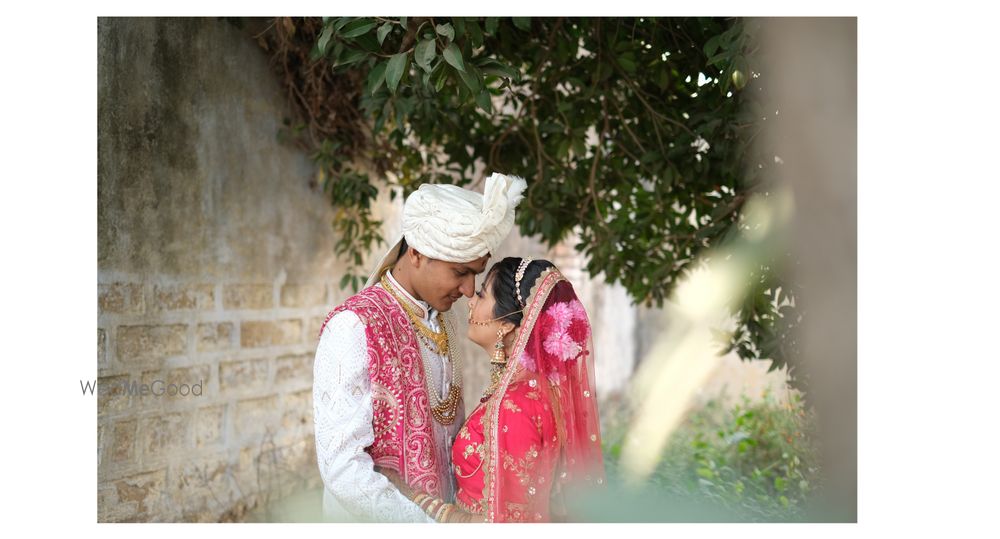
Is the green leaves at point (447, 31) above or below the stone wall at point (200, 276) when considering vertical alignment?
above

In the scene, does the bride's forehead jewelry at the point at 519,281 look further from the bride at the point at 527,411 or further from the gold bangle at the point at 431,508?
the gold bangle at the point at 431,508

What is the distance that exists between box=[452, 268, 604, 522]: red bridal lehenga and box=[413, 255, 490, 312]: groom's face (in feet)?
0.60

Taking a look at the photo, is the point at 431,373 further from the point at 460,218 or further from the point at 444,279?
the point at 460,218

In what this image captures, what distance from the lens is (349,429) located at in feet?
7.09

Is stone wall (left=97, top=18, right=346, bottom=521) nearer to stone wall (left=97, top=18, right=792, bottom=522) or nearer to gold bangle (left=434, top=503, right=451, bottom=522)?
stone wall (left=97, top=18, right=792, bottom=522)

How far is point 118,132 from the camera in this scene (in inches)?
132

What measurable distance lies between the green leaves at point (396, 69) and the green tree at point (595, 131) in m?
0.53

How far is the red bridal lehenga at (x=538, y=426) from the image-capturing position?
7.36ft

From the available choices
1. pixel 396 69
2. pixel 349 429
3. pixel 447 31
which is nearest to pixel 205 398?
pixel 349 429

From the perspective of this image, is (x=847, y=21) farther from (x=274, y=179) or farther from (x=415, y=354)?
(x=274, y=179)

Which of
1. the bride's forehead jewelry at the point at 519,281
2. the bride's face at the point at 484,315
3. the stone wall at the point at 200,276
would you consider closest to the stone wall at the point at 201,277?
the stone wall at the point at 200,276

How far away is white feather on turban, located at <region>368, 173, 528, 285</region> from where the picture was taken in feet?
7.27

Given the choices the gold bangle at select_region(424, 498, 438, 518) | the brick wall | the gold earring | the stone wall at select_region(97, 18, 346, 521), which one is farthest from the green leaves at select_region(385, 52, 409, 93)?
the brick wall
